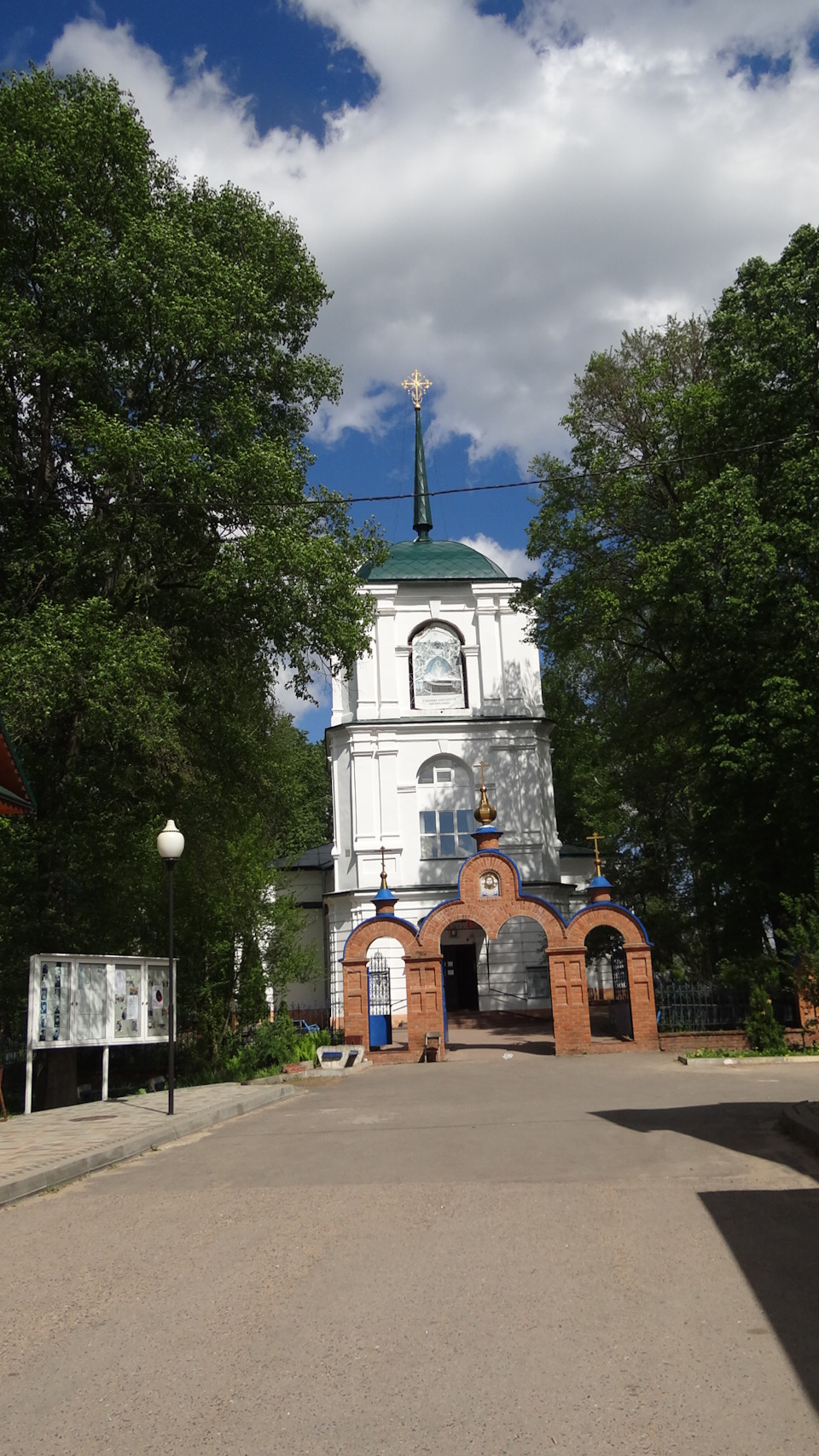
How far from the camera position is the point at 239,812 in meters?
20.0

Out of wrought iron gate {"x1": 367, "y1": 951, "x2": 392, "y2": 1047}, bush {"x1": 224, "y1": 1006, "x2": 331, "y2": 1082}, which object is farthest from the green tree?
wrought iron gate {"x1": 367, "y1": 951, "x2": 392, "y2": 1047}

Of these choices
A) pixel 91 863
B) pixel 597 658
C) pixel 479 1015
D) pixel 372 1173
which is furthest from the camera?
pixel 597 658

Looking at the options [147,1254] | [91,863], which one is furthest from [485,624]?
[147,1254]

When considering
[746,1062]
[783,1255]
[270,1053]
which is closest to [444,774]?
[270,1053]

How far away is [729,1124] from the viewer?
10.5 metres

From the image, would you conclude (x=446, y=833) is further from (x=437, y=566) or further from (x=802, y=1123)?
(x=802, y=1123)

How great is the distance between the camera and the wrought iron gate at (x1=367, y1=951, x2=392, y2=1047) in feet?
82.0

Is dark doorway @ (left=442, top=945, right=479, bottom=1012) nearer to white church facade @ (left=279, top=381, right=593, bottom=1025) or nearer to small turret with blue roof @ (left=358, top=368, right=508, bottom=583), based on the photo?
white church facade @ (left=279, top=381, right=593, bottom=1025)

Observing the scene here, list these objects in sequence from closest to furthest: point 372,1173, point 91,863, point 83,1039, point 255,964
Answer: point 372,1173 → point 83,1039 → point 91,863 → point 255,964

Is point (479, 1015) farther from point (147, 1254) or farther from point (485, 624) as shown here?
point (147, 1254)

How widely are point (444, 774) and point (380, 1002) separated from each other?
34.9 feet

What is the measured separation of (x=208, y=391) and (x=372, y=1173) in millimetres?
13813

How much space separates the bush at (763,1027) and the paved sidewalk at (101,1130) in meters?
8.11

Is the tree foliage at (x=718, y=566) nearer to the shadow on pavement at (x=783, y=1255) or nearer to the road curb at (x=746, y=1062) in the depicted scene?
the road curb at (x=746, y=1062)
